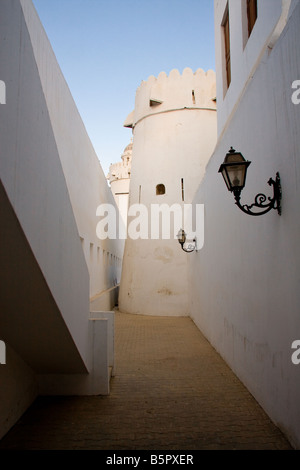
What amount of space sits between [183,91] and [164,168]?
11.3ft

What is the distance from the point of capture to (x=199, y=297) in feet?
32.3

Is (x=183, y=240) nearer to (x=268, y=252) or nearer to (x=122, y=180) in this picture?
(x=268, y=252)

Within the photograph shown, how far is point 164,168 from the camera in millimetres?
14328

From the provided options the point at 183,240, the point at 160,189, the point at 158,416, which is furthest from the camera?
the point at 160,189

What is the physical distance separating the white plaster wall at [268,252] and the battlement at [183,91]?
30.6 feet

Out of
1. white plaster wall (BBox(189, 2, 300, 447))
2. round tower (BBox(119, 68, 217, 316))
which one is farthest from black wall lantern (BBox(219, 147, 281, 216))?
round tower (BBox(119, 68, 217, 316))

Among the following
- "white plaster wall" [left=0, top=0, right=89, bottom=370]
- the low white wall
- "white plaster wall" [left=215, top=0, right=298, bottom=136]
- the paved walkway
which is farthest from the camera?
"white plaster wall" [left=215, top=0, right=298, bottom=136]

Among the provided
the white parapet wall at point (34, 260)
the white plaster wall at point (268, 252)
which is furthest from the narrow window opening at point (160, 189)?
the white parapet wall at point (34, 260)

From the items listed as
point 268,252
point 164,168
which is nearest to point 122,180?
point 164,168

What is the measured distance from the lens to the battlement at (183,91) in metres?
14.7

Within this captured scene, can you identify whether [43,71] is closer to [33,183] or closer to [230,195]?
[230,195]

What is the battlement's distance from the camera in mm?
14680

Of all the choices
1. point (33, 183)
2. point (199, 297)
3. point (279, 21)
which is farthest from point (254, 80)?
point (199, 297)

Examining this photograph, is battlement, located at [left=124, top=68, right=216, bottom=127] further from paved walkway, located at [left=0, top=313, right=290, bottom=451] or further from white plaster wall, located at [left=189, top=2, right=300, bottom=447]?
paved walkway, located at [left=0, top=313, right=290, bottom=451]
